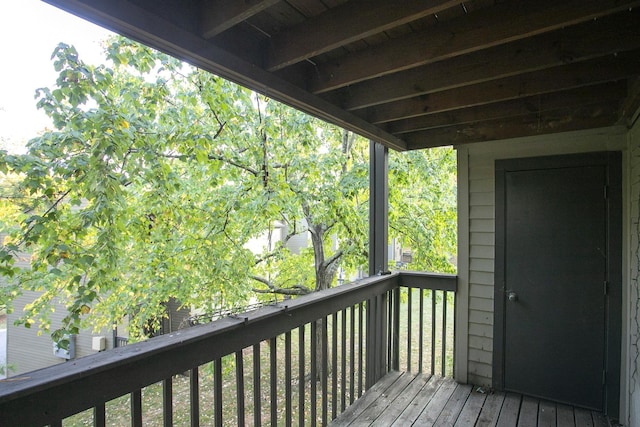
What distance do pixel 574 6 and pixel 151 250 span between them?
196 inches

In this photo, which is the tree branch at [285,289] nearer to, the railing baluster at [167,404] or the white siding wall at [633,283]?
the white siding wall at [633,283]

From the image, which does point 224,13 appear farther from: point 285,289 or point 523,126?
point 285,289

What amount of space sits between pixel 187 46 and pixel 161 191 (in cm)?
326

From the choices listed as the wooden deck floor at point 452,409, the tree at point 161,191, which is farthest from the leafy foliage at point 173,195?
the wooden deck floor at point 452,409

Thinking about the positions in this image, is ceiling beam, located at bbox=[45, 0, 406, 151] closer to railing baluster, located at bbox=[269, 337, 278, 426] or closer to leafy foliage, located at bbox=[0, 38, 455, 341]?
railing baluster, located at bbox=[269, 337, 278, 426]

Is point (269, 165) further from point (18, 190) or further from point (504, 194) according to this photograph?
point (504, 194)

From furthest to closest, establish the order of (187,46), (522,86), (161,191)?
(161,191), (522,86), (187,46)

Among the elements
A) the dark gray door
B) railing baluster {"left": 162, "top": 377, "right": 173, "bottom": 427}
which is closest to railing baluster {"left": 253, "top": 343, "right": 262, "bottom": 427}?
railing baluster {"left": 162, "top": 377, "right": 173, "bottom": 427}

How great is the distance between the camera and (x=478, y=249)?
301 centimetres

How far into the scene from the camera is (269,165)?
17.2ft

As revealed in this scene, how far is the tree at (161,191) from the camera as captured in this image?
3193 mm

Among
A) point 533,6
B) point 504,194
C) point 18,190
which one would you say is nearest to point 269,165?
point 18,190

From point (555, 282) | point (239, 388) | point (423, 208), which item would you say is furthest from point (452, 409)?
point (423, 208)

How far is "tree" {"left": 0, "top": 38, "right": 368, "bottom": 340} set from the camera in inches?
126
